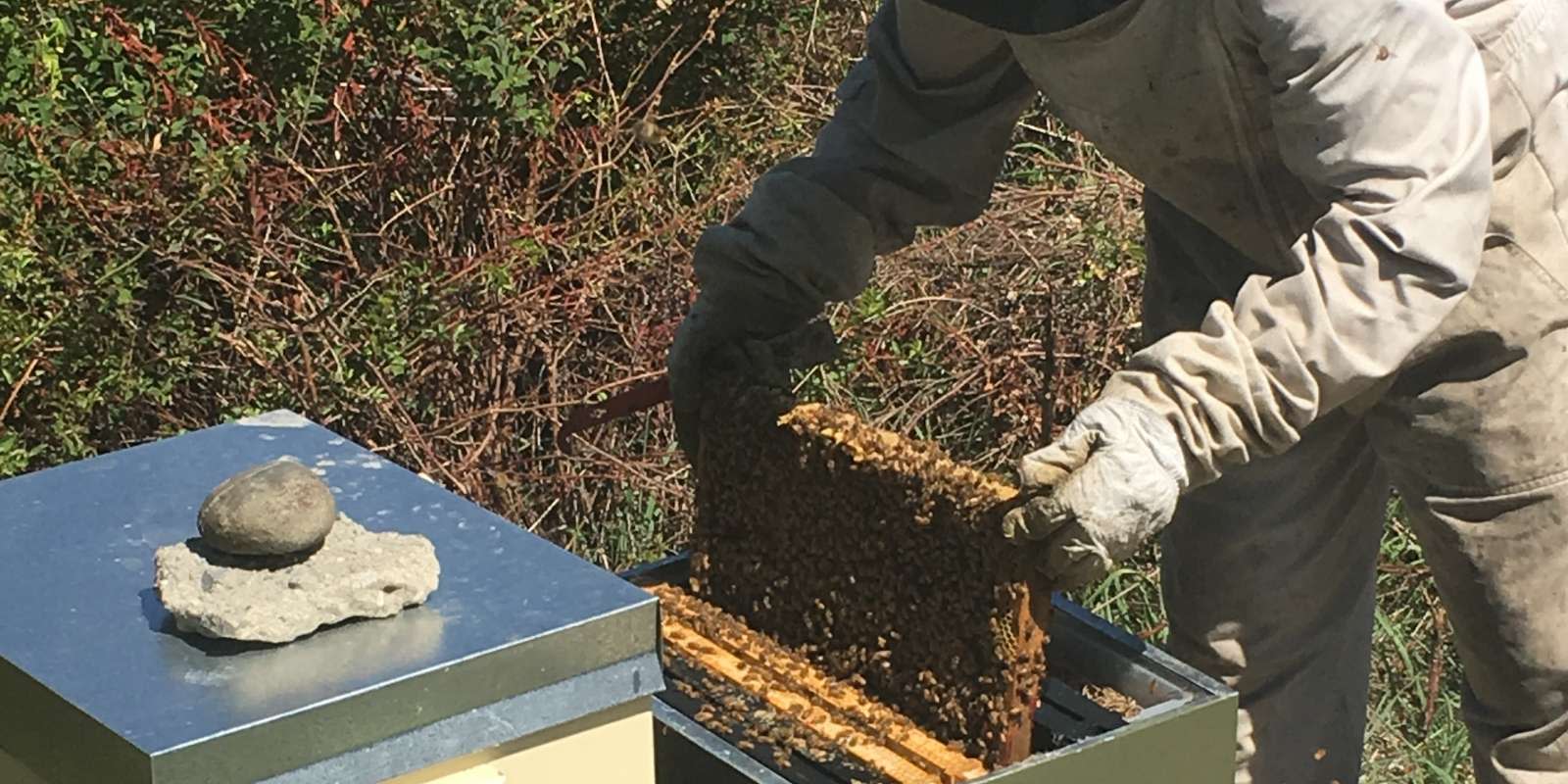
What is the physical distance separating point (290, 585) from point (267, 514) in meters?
0.09

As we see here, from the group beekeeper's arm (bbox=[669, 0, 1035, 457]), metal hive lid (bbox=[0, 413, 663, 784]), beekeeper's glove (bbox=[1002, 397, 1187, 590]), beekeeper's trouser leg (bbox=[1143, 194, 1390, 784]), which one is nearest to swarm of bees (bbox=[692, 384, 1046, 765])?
beekeeper's glove (bbox=[1002, 397, 1187, 590])

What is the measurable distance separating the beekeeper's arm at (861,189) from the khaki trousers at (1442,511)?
1.32ft

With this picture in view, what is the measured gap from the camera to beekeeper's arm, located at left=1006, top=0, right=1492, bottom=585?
2951 millimetres

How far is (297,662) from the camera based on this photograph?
7.74 feet

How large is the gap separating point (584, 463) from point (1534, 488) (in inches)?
114

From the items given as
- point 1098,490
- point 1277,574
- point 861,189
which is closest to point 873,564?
point 1098,490

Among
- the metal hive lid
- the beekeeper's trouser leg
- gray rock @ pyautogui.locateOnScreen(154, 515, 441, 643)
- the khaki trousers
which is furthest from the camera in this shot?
the beekeeper's trouser leg

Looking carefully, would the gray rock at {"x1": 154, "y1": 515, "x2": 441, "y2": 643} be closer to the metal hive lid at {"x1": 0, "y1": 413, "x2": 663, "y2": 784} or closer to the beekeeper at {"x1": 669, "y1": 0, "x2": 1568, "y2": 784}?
the metal hive lid at {"x1": 0, "y1": 413, "x2": 663, "y2": 784}

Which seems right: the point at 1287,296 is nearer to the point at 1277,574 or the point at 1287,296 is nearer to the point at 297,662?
the point at 1277,574

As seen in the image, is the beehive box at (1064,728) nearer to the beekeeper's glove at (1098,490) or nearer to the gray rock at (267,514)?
the beekeeper's glove at (1098,490)

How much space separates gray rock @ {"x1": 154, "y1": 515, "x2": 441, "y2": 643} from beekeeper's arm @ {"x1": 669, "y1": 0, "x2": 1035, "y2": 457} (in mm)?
1199

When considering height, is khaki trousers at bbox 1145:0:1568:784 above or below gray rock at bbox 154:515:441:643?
below

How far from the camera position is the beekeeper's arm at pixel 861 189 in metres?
3.59

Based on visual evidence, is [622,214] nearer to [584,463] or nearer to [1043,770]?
[584,463]
